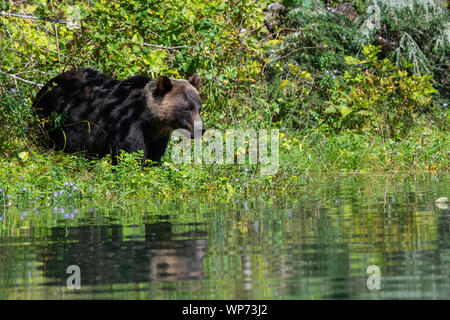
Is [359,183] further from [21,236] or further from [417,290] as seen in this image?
[417,290]

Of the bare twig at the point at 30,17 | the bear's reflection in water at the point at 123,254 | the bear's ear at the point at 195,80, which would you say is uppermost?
the bare twig at the point at 30,17

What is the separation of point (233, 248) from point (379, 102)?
1046 cm

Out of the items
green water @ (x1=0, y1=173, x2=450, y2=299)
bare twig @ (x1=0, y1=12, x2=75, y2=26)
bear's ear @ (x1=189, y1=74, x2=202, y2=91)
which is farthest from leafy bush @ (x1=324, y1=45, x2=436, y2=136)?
green water @ (x1=0, y1=173, x2=450, y2=299)

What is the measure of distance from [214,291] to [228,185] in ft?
18.6

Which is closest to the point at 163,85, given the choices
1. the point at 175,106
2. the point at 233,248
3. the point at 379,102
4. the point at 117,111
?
the point at 175,106

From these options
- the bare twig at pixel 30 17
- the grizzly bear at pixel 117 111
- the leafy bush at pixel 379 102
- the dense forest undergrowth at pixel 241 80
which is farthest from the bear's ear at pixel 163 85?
the leafy bush at pixel 379 102

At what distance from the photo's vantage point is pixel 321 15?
17875mm

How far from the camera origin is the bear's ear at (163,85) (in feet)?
39.0

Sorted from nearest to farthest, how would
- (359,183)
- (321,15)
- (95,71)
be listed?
(359,183), (95,71), (321,15)

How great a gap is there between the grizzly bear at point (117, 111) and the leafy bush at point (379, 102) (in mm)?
4333

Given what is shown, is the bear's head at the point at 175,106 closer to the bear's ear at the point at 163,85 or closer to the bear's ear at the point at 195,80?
the bear's ear at the point at 163,85

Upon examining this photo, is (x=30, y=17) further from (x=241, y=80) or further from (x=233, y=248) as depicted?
(x=233, y=248)

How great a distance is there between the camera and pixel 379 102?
15.9m

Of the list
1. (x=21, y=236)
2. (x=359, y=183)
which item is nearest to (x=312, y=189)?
(x=359, y=183)
